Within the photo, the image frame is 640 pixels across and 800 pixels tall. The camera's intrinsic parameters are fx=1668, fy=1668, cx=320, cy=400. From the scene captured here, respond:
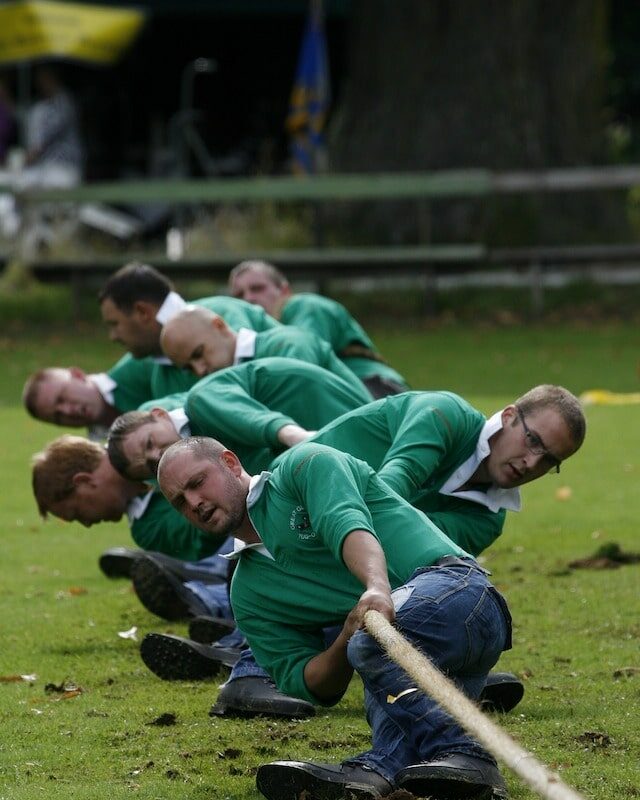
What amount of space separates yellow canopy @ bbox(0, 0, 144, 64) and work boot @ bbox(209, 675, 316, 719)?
1450cm

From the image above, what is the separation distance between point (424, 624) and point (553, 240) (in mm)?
13578

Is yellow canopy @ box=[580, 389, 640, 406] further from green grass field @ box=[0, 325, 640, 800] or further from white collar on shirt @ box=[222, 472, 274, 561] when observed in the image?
white collar on shirt @ box=[222, 472, 274, 561]

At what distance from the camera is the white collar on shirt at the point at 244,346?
21.9 feet

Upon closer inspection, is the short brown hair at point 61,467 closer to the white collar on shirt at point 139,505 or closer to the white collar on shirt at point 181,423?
the white collar on shirt at point 139,505

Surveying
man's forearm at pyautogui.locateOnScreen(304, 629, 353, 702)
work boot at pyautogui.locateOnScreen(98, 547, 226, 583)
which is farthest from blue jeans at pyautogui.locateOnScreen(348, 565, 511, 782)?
work boot at pyautogui.locateOnScreen(98, 547, 226, 583)

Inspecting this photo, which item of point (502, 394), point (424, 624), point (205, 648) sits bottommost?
point (502, 394)

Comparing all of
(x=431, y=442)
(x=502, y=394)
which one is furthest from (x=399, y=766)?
(x=502, y=394)

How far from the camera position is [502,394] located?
41.0 ft

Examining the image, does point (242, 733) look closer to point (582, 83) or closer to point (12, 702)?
point (12, 702)

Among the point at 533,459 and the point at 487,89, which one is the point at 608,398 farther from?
the point at 533,459

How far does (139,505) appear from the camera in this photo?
6555 mm

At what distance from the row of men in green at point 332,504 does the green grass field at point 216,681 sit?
29 cm

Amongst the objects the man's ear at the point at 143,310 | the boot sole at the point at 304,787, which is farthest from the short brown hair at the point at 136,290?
the boot sole at the point at 304,787

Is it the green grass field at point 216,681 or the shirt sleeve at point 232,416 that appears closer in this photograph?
the green grass field at point 216,681
